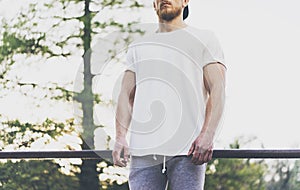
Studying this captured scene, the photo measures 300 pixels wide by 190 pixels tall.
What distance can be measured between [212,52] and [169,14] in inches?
7.4

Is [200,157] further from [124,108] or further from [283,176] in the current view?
[283,176]

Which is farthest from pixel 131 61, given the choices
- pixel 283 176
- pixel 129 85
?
pixel 283 176

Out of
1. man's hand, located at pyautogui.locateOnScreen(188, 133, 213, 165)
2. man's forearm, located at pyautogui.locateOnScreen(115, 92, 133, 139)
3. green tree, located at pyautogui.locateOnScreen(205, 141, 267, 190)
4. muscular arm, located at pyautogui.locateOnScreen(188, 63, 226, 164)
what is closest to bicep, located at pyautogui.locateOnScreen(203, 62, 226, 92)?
muscular arm, located at pyautogui.locateOnScreen(188, 63, 226, 164)

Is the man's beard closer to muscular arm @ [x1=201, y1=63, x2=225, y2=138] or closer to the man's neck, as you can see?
the man's neck

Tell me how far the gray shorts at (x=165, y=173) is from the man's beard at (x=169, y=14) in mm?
437

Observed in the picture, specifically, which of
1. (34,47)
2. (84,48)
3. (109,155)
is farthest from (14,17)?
(109,155)

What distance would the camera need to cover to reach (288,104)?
5.20 metres

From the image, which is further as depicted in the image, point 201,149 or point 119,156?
point 119,156

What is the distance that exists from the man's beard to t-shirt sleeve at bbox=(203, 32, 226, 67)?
135 millimetres

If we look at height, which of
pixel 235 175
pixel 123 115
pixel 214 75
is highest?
pixel 214 75

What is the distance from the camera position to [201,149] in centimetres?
175

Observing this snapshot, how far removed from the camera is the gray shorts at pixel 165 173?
70.8 inches

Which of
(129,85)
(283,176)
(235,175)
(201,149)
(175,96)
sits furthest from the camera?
(235,175)

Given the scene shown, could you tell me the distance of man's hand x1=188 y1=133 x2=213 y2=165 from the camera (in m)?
1.75
